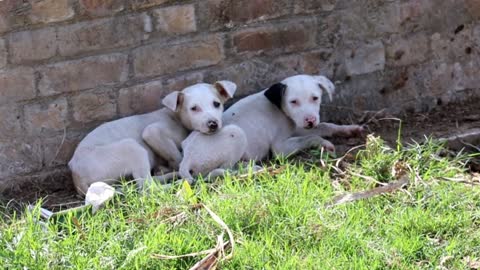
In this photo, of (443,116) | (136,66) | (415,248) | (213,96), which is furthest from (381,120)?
(415,248)

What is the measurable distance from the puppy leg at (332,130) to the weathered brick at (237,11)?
0.80 m

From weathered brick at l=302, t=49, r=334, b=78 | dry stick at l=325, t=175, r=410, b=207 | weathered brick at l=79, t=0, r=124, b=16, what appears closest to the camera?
dry stick at l=325, t=175, r=410, b=207

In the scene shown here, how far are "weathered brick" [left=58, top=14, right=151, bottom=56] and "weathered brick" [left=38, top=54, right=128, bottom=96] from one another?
0.08 meters

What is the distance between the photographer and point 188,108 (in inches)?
248

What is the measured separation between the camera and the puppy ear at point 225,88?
6.35 meters

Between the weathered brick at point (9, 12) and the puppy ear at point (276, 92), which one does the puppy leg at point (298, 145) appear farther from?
the weathered brick at point (9, 12)

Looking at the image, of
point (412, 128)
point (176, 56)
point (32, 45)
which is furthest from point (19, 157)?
point (412, 128)

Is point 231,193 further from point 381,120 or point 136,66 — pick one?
point 381,120

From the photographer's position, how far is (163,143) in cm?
632

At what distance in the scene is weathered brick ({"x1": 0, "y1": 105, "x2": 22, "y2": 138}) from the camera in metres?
6.19

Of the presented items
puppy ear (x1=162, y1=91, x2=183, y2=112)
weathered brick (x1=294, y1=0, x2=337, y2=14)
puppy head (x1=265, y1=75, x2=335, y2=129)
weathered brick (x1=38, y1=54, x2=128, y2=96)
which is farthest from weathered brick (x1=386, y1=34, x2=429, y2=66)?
weathered brick (x1=38, y1=54, x2=128, y2=96)

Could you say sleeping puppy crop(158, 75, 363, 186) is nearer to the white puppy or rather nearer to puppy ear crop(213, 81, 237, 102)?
the white puppy

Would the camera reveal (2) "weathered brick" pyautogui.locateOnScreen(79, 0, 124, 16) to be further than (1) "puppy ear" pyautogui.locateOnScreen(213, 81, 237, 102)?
No

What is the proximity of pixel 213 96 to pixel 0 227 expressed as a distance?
5.62 ft
